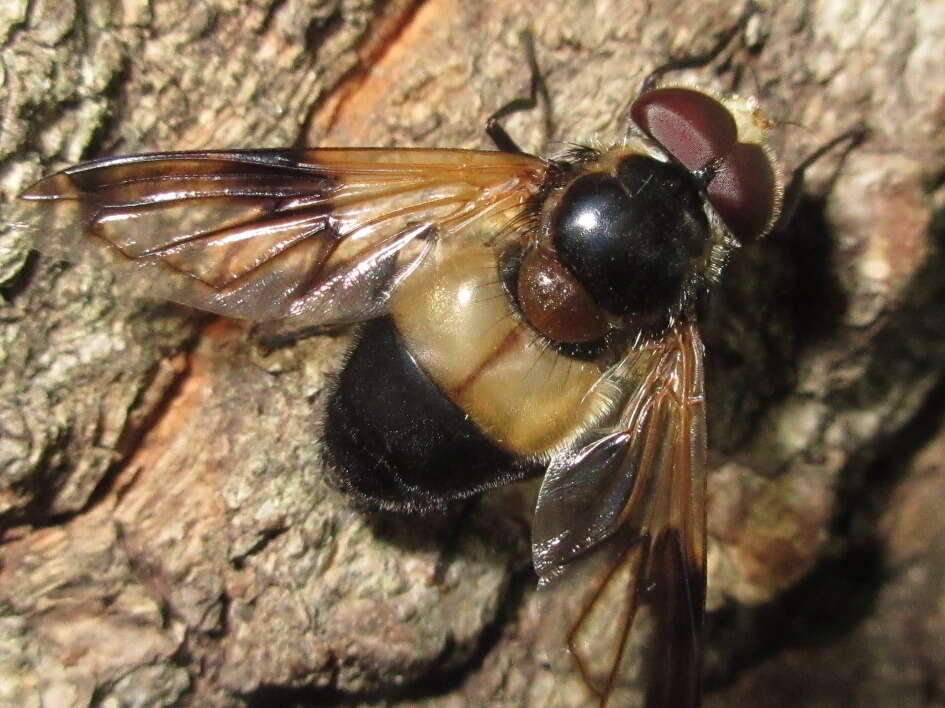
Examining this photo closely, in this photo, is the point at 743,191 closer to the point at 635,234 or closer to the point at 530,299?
the point at 635,234

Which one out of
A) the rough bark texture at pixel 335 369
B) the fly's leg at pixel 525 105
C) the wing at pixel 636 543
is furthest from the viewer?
the fly's leg at pixel 525 105

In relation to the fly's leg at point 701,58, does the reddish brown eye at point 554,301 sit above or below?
below

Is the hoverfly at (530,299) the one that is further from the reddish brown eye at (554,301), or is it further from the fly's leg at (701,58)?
the fly's leg at (701,58)

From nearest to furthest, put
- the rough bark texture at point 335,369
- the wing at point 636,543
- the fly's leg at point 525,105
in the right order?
the wing at point 636,543
the rough bark texture at point 335,369
the fly's leg at point 525,105

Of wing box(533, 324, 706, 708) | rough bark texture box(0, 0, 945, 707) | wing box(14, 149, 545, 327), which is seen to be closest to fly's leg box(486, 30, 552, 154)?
rough bark texture box(0, 0, 945, 707)

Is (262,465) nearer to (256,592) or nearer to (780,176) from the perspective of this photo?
(256,592)

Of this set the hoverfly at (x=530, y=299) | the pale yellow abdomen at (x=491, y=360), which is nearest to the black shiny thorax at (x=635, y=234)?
the hoverfly at (x=530, y=299)

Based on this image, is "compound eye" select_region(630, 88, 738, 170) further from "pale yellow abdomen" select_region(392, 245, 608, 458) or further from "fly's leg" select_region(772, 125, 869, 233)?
"pale yellow abdomen" select_region(392, 245, 608, 458)

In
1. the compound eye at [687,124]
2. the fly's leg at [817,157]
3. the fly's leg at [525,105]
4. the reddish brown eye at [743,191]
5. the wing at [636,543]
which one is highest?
the fly's leg at [525,105]

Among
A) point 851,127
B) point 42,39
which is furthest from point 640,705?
point 42,39
